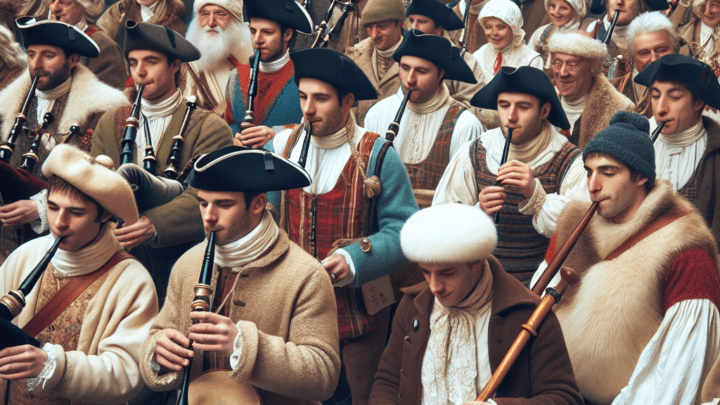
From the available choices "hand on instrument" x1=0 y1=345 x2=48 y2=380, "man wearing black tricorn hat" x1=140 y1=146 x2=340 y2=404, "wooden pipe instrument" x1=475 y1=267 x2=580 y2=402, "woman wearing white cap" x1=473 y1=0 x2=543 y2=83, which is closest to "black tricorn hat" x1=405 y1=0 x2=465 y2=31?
"woman wearing white cap" x1=473 y1=0 x2=543 y2=83

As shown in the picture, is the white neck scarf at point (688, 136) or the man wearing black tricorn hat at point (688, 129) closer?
the man wearing black tricorn hat at point (688, 129)

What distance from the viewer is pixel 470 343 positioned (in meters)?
4.18

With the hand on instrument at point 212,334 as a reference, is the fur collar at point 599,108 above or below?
above

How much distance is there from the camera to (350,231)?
18.4ft

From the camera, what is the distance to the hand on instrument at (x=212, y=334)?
3988 millimetres

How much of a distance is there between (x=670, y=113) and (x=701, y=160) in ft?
1.31

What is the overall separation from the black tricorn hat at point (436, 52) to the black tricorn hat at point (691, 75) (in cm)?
146

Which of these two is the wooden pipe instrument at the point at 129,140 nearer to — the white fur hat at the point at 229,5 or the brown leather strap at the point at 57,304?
the brown leather strap at the point at 57,304

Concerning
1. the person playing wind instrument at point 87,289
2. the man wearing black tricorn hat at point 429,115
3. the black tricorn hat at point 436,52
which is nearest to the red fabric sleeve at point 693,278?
the man wearing black tricorn hat at point 429,115

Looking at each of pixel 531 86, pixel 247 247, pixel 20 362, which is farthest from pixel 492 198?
pixel 20 362

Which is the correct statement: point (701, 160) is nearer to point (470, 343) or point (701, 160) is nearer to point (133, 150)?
point (470, 343)

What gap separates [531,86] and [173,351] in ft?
9.73

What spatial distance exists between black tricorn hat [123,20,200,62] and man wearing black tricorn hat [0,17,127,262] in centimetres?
58

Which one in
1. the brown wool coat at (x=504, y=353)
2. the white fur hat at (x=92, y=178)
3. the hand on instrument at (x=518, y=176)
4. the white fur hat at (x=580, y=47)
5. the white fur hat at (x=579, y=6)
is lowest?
the brown wool coat at (x=504, y=353)
